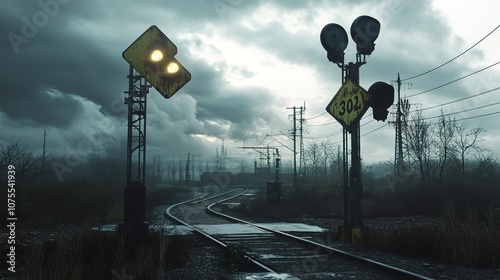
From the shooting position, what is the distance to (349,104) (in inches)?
370

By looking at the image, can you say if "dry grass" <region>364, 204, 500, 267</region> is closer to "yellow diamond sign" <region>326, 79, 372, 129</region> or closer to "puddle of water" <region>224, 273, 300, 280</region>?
"yellow diamond sign" <region>326, 79, 372, 129</region>

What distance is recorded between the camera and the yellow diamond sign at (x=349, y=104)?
8781 millimetres

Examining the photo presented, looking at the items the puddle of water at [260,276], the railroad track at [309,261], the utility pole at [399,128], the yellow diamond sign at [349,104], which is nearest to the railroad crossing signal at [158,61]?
the puddle of water at [260,276]

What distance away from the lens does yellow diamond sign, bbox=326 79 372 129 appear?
28.8 feet

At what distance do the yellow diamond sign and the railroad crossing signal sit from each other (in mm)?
4452

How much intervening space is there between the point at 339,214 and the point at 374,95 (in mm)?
12054

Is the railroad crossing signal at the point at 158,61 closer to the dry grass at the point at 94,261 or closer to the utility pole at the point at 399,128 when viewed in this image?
the dry grass at the point at 94,261

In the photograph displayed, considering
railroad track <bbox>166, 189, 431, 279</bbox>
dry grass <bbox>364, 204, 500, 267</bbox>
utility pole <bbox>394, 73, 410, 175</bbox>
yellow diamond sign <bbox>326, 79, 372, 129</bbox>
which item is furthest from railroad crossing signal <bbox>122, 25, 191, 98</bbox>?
utility pole <bbox>394, 73, 410, 175</bbox>

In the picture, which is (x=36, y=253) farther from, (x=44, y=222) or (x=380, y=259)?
(x=44, y=222)

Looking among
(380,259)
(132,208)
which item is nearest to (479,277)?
(380,259)

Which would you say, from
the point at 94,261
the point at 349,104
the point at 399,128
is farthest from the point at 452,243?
the point at 399,128

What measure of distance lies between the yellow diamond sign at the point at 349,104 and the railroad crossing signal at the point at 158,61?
445 cm

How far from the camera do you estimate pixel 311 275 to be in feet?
20.8

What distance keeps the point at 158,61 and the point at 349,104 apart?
5.06 m
